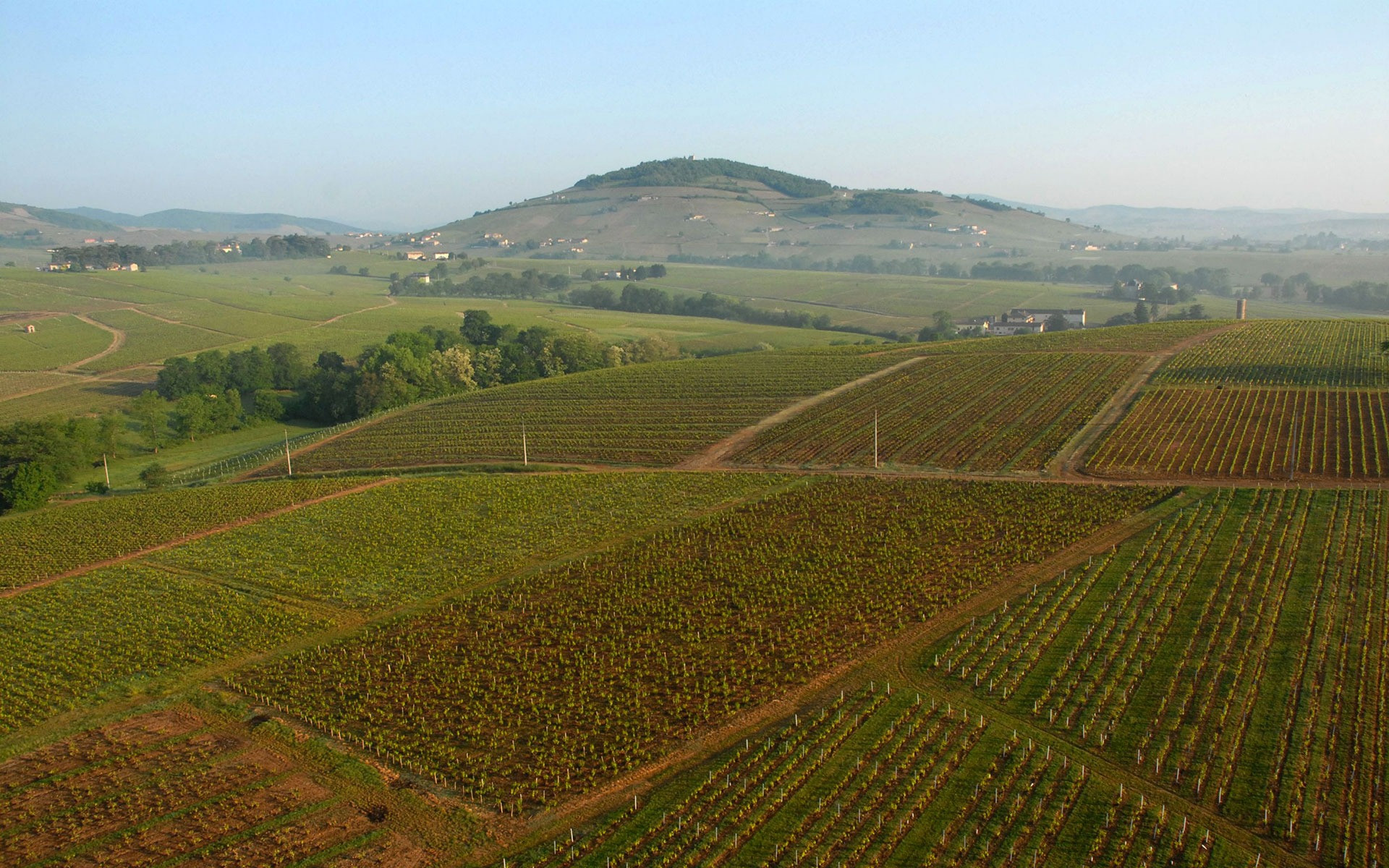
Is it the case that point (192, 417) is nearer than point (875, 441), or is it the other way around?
point (875, 441)

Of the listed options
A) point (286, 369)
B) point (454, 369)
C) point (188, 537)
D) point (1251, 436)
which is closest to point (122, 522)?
point (188, 537)

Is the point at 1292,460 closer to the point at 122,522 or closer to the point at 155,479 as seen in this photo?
the point at 122,522

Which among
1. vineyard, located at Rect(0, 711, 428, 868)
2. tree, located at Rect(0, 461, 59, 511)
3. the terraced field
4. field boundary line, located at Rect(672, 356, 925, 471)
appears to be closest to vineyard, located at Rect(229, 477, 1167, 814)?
vineyard, located at Rect(0, 711, 428, 868)

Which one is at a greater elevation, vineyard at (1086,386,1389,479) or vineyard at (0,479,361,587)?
vineyard at (1086,386,1389,479)

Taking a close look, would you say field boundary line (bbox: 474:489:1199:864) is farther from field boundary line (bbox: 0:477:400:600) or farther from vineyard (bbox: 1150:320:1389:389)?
vineyard (bbox: 1150:320:1389:389)

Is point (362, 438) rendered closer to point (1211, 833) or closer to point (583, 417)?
point (583, 417)

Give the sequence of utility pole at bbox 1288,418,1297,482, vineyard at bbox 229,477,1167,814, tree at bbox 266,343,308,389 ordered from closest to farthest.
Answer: vineyard at bbox 229,477,1167,814 → utility pole at bbox 1288,418,1297,482 → tree at bbox 266,343,308,389

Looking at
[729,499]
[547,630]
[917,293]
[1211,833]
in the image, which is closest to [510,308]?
[917,293]
